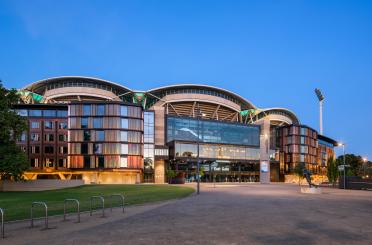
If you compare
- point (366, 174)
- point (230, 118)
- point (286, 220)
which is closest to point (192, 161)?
point (230, 118)

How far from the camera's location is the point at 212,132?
95125 mm

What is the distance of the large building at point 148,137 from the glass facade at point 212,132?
0.87ft

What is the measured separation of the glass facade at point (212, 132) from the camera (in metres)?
90.9

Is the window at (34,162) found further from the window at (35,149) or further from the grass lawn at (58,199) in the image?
the grass lawn at (58,199)

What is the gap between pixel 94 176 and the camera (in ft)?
258

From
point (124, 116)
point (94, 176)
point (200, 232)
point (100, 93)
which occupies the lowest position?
point (94, 176)

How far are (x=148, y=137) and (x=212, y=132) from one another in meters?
18.4

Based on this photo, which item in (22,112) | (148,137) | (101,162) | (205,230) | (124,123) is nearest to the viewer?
(205,230)

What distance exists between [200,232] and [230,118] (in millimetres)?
104128

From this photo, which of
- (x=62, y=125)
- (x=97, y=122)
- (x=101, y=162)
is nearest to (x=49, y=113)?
(x=62, y=125)

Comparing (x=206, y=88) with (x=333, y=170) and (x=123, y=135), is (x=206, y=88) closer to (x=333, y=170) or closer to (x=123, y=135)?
(x=123, y=135)

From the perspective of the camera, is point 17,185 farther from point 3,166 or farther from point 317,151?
point 317,151

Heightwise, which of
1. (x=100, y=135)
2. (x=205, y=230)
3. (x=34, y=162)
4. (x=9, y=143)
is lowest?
(x=34, y=162)

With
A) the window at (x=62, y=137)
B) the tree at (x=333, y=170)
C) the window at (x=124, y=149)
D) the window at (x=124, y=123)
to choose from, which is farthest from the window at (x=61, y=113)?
the tree at (x=333, y=170)
